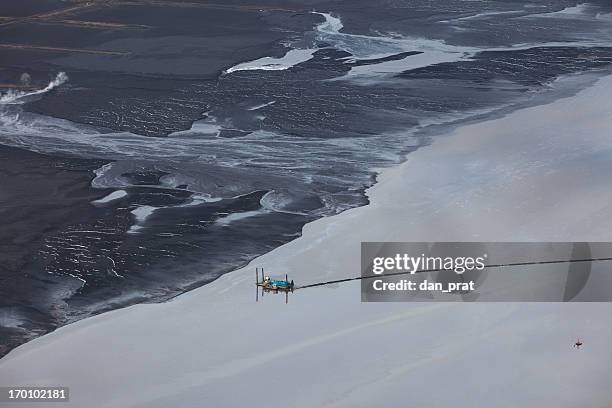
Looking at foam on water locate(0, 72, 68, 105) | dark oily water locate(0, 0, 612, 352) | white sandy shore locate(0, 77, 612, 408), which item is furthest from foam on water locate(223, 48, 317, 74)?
white sandy shore locate(0, 77, 612, 408)

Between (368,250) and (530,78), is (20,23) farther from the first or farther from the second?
(368,250)

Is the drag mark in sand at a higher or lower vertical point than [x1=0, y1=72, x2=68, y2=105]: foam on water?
higher

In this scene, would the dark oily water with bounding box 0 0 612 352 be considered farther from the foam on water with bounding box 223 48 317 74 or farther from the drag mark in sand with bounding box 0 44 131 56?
the drag mark in sand with bounding box 0 44 131 56

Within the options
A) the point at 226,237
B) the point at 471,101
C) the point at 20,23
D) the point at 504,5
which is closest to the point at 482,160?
the point at 471,101

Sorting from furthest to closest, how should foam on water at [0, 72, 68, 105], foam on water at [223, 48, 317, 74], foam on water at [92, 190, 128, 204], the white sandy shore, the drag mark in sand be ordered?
the drag mark in sand → foam on water at [223, 48, 317, 74] → foam on water at [0, 72, 68, 105] → foam on water at [92, 190, 128, 204] → the white sandy shore

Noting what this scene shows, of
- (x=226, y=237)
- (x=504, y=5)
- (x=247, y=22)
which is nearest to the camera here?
(x=226, y=237)

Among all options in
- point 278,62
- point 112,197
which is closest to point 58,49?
point 278,62
